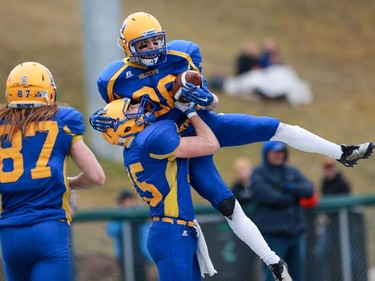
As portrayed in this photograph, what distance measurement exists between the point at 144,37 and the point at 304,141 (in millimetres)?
1269

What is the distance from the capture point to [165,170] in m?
6.43

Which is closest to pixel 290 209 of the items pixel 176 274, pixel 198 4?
pixel 176 274

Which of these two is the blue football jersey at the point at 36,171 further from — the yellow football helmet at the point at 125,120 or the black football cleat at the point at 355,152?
the black football cleat at the point at 355,152

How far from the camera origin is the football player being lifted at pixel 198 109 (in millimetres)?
6371

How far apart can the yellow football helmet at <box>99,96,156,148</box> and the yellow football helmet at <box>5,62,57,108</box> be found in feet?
1.18

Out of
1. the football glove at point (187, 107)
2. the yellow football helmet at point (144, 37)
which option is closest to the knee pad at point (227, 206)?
the football glove at point (187, 107)

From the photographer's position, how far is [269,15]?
96.4 ft

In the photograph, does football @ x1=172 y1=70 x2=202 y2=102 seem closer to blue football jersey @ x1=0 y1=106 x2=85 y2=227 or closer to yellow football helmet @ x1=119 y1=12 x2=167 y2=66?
yellow football helmet @ x1=119 y1=12 x2=167 y2=66

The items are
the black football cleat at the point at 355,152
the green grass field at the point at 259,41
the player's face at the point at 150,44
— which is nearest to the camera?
the player's face at the point at 150,44

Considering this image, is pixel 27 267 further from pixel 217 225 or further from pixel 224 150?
pixel 224 150

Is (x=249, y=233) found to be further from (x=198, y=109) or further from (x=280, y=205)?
(x=280, y=205)

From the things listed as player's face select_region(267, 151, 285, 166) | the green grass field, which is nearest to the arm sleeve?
player's face select_region(267, 151, 285, 166)

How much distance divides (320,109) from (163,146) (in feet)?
52.5

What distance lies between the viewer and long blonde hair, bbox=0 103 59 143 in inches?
245
